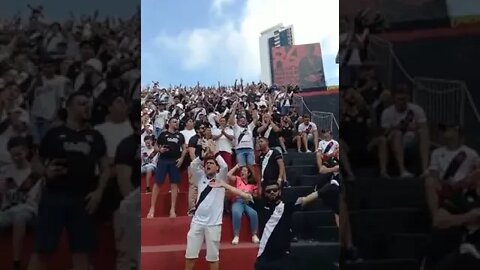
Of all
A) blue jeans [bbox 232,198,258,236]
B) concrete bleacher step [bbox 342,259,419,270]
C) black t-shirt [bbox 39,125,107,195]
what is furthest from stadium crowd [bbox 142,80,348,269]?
black t-shirt [bbox 39,125,107,195]

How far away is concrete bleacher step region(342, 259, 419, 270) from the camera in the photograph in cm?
300

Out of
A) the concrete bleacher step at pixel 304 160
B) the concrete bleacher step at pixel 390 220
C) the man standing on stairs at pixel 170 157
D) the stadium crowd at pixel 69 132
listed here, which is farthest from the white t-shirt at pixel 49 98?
the concrete bleacher step at pixel 304 160

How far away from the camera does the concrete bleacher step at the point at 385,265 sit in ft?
9.84

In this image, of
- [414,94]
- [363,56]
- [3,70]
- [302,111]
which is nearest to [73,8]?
[3,70]

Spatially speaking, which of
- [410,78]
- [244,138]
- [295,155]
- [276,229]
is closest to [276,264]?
[276,229]

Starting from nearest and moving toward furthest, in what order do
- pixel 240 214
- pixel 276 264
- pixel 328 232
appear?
1. pixel 276 264
2. pixel 328 232
3. pixel 240 214

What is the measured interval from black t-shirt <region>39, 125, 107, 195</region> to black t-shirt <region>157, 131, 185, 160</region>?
3.20 m

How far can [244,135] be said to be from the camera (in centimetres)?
623

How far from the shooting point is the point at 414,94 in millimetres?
2969

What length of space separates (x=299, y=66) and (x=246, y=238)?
1963 millimetres

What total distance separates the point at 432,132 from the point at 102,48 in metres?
1.55

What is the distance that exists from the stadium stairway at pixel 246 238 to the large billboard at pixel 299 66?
1025 millimetres

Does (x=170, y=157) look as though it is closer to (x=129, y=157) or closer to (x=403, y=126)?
(x=129, y=157)

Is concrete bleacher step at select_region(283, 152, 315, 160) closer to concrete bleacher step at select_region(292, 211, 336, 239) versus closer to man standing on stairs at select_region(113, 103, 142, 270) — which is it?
concrete bleacher step at select_region(292, 211, 336, 239)
